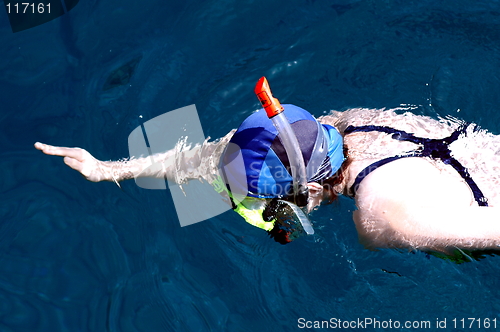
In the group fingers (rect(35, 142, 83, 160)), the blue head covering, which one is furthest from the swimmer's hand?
the blue head covering

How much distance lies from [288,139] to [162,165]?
1240 millimetres

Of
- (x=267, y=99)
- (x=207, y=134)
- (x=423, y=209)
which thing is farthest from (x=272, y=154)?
(x=207, y=134)

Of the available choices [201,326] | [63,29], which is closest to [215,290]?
[201,326]

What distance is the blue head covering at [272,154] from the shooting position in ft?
8.45

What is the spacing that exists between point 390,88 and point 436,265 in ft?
5.24

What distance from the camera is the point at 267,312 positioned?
3.47m

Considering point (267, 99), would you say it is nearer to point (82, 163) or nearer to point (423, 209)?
point (423, 209)

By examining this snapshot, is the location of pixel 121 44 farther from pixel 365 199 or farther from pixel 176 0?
pixel 365 199

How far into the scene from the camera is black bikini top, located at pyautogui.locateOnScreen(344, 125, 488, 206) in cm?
275

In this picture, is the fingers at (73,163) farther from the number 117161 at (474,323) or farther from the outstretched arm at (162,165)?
the number 117161 at (474,323)

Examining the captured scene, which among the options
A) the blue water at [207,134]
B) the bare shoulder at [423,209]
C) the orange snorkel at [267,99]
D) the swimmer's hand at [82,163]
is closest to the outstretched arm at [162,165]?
the swimmer's hand at [82,163]

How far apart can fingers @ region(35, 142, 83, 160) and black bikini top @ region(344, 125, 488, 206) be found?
5.54ft

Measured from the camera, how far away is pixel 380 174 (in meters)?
2.69

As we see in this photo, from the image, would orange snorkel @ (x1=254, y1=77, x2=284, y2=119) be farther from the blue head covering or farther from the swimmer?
the blue head covering
